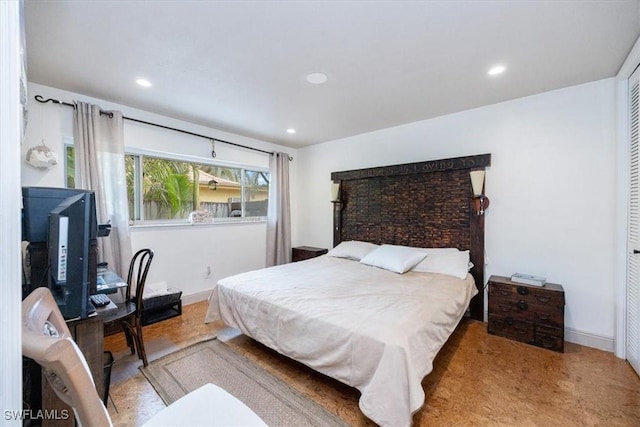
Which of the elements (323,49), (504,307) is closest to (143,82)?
(323,49)

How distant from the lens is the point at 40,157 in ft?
7.70

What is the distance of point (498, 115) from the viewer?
2883 mm

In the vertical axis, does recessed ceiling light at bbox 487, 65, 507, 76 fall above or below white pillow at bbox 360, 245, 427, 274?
Answer: above

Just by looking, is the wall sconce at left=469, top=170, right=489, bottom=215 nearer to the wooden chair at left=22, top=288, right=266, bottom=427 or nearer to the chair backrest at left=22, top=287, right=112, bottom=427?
the wooden chair at left=22, top=288, right=266, bottom=427

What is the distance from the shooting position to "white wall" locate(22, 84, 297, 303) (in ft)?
A: 8.08

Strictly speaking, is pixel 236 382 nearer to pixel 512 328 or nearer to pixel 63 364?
pixel 63 364

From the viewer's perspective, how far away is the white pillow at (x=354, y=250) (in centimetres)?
357

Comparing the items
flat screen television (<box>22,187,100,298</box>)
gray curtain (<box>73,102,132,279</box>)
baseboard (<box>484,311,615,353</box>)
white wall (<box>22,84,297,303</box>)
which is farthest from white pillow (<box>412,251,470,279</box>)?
gray curtain (<box>73,102,132,279</box>)

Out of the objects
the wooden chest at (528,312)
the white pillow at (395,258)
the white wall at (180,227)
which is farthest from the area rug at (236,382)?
the wooden chest at (528,312)

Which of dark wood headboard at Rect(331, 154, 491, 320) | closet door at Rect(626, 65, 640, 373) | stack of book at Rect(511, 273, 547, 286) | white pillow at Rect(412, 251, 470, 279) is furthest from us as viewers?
dark wood headboard at Rect(331, 154, 491, 320)

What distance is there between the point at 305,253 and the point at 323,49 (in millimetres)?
2994

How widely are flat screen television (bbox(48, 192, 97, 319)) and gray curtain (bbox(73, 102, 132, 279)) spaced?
1.46m

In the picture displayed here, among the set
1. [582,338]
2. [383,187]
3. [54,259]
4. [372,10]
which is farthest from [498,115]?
[54,259]

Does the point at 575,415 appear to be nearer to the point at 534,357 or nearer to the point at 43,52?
the point at 534,357
